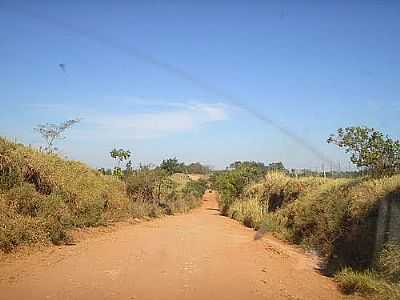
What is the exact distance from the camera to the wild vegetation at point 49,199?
11.3 m

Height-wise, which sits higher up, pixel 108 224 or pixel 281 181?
pixel 281 181

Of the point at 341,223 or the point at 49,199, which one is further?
the point at 49,199

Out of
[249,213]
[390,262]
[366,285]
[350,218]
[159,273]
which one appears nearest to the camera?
[366,285]

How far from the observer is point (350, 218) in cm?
1293

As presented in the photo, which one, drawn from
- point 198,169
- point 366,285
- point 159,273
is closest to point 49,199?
point 159,273

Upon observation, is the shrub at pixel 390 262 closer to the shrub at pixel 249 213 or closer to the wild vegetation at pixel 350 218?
the wild vegetation at pixel 350 218

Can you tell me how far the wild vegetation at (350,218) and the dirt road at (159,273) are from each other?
31.1 inches

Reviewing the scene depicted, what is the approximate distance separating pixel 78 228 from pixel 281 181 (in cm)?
1514

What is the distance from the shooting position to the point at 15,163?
13977mm

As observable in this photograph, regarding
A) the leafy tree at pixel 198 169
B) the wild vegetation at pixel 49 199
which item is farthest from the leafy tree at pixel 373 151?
the leafy tree at pixel 198 169

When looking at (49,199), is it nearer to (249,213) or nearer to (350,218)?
(350,218)

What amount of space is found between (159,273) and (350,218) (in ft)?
21.7

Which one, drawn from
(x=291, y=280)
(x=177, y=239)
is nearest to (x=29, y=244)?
(x=177, y=239)

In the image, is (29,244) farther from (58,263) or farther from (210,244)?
(210,244)
